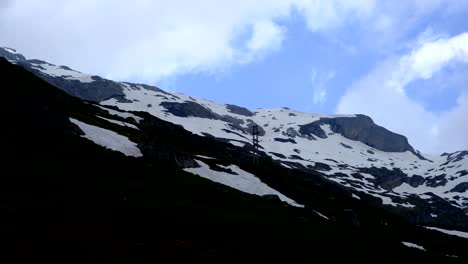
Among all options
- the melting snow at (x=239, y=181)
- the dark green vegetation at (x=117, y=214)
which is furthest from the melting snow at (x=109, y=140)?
the melting snow at (x=239, y=181)

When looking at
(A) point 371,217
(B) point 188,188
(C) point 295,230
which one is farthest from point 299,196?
(C) point 295,230

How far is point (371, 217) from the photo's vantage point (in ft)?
345

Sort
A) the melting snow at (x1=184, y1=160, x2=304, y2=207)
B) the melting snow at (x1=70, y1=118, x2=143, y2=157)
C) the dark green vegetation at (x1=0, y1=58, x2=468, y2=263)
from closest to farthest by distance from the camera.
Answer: the dark green vegetation at (x1=0, y1=58, x2=468, y2=263) → the melting snow at (x1=70, y1=118, x2=143, y2=157) → the melting snow at (x1=184, y1=160, x2=304, y2=207)

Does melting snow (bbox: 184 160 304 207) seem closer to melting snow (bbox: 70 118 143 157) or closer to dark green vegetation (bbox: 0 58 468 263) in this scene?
melting snow (bbox: 70 118 143 157)

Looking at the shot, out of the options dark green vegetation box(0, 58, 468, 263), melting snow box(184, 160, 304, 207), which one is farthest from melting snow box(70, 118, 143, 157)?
melting snow box(184, 160, 304, 207)

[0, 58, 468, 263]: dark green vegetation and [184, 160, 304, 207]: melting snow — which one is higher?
[184, 160, 304, 207]: melting snow

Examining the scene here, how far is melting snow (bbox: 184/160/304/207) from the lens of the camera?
256 feet

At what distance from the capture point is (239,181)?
81.6 metres

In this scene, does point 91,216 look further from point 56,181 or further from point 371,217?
point 371,217

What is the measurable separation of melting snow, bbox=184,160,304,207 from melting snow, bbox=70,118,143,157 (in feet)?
32.3

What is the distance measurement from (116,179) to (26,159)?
28.1 feet

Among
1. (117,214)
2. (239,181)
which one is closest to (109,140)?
(239,181)

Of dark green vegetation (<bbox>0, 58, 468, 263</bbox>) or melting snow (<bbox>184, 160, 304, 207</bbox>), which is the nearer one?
dark green vegetation (<bbox>0, 58, 468, 263</bbox>)

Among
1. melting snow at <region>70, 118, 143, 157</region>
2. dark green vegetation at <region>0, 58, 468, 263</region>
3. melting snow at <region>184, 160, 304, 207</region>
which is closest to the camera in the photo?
dark green vegetation at <region>0, 58, 468, 263</region>
